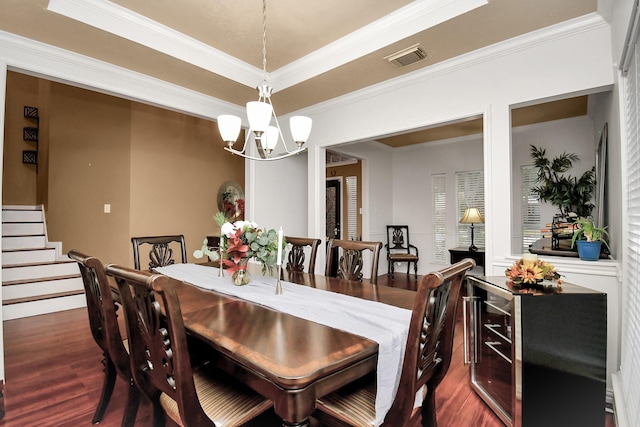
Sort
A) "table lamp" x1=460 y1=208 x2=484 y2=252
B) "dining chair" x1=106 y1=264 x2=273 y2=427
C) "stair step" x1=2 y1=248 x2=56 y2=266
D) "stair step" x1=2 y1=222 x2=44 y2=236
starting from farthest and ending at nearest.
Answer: "table lamp" x1=460 y1=208 x2=484 y2=252
"stair step" x1=2 y1=222 x2=44 y2=236
"stair step" x1=2 y1=248 x2=56 y2=266
"dining chair" x1=106 y1=264 x2=273 y2=427

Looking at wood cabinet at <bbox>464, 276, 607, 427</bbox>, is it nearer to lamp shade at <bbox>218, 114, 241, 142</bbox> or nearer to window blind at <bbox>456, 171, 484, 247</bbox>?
lamp shade at <bbox>218, 114, 241, 142</bbox>

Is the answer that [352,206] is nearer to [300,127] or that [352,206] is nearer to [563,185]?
[563,185]

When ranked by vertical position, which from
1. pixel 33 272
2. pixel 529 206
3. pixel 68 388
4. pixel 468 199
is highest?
pixel 468 199

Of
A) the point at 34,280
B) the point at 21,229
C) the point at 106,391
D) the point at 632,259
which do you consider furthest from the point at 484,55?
the point at 21,229

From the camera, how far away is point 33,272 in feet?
13.8

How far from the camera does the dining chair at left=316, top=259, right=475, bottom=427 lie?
1.09m

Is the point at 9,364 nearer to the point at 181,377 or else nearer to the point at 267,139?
the point at 181,377

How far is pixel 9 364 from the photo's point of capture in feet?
8.46

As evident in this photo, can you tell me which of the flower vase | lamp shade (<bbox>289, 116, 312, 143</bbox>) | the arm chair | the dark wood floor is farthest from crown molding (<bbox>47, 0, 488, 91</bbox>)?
the arm chair

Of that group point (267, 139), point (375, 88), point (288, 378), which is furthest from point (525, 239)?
point (288, 378)

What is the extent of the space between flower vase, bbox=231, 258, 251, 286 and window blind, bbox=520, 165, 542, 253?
15.5ft

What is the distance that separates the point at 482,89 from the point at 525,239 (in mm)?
3428

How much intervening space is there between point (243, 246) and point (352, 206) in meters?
4.74

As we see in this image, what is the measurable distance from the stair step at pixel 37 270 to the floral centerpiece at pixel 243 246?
3.78 meters
